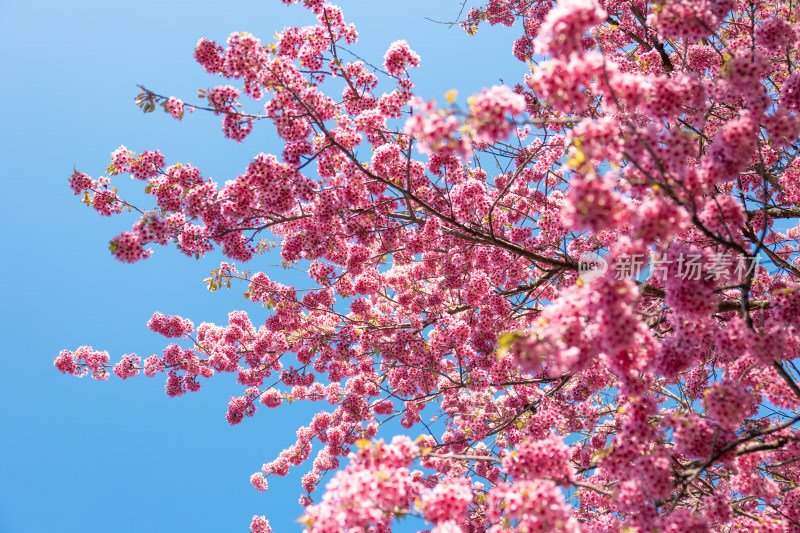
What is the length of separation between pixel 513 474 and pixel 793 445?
3318 mm

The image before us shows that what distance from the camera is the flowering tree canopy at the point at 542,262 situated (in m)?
3.58

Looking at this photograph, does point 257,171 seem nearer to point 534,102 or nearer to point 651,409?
point 651,409

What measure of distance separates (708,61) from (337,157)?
693cm

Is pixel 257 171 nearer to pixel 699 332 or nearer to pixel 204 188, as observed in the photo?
pixel 204 188

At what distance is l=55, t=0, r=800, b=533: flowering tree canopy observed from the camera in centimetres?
358

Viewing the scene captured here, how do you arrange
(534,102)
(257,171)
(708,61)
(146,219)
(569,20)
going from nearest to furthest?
(569,20) < (257,171) < (146,219) < (708,61) < (534,102)

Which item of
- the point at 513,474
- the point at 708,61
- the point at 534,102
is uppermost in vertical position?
the point at 534,102

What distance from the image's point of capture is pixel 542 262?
280 inches

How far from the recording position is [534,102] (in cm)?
1010

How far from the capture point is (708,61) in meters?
7.58

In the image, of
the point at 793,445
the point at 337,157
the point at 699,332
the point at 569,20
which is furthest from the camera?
the point at 337,157

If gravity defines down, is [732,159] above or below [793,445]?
above

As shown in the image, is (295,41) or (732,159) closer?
(732,159)

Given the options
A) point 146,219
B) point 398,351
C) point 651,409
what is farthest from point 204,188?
point 651,409
